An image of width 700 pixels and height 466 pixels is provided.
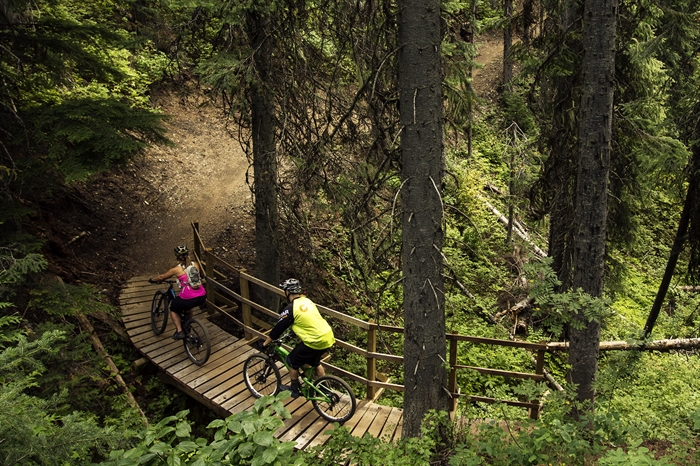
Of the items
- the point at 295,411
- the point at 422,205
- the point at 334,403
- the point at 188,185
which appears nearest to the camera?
the point at 422,205

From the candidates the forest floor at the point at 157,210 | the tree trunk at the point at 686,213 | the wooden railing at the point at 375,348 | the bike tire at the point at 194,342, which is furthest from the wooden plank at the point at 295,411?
the tree trunk at the point at 686,213

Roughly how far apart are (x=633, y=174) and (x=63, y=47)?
483 inches

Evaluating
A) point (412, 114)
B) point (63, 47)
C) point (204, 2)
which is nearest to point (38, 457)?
point (412, 114)

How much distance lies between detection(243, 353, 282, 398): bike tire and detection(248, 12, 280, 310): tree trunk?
2824mm

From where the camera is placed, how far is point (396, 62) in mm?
6168

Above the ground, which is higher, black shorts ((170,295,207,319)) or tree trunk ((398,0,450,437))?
tree trunk ((398,0,450,437))

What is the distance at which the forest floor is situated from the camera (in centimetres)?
1159

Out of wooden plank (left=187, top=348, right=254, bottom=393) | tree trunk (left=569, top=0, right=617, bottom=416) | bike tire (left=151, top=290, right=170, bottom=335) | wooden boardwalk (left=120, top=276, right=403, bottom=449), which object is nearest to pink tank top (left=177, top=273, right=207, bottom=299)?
bike tire (left=151, top=290, right=170, bottom=335)

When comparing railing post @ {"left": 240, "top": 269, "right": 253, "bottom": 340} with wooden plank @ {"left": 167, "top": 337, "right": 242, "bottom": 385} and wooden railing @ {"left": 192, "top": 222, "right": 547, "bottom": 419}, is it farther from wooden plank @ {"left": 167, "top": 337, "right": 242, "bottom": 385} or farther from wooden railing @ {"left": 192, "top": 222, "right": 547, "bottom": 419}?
wooden plank @ {"left": 167, "top": 337, "right": 242, "bottom": 385}

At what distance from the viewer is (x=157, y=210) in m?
14.6

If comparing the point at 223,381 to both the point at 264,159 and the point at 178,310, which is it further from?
the point at 264,159

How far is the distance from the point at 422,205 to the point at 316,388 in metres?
3.56

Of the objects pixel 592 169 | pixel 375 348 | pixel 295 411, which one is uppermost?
pixel 592 169

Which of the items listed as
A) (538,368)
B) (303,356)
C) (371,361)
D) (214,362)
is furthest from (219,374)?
(538,368)
